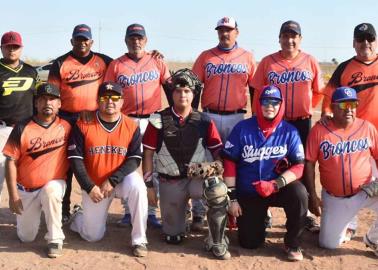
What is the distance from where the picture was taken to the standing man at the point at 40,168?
5270mm

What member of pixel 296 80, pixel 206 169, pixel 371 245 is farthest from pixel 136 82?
pixel 371 245

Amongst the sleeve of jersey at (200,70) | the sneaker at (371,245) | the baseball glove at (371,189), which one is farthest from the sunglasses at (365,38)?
the sneaker at (371,245)

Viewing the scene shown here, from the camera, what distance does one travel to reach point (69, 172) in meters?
6.00

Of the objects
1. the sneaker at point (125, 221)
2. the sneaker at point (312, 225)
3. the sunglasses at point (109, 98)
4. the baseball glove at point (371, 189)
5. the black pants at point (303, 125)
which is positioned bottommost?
the sneaker at point (125, 221)

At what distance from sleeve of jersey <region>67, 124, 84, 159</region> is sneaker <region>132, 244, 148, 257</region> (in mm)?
1143

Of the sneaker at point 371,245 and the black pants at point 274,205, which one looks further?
the sneaker at point 371,245

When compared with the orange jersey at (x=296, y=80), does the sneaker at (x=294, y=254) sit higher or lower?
lower

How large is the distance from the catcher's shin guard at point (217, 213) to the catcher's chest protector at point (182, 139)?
43 centimetres

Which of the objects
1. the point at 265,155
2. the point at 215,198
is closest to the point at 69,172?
the point at 215,198

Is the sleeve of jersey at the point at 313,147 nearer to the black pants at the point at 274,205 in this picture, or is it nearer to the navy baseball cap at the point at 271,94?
the black pants at the point at 274,205

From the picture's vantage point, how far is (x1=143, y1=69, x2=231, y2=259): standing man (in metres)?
5.53

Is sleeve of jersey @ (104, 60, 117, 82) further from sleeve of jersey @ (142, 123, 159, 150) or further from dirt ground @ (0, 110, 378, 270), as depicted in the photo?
dirt ground @ (0, 110, 378, 270)

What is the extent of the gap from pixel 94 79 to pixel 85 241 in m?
2.04

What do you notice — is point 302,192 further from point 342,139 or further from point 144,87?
point 144,87
